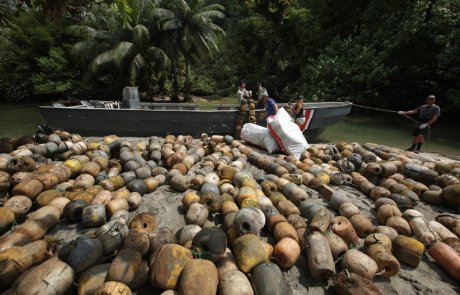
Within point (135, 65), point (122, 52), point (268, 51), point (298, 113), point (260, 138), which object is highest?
point (268, 51)

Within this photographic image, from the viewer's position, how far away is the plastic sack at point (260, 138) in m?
6.77

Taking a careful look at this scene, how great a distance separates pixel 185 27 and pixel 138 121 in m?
12.8

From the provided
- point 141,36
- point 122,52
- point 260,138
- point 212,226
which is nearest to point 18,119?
point 122,52

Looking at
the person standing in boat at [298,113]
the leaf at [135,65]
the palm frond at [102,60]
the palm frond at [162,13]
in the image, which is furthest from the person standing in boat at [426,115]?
Result: the palm frond at [102,60]

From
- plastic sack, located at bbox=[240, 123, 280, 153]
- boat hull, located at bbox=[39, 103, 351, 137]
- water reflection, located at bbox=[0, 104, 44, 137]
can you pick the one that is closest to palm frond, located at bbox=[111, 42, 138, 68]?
water reflection, located at bbox=[0, 104, 44, 137]

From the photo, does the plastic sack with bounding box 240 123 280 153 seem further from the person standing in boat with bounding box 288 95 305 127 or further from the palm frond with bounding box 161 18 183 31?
the palm frond with bounding box 161 18 183 31

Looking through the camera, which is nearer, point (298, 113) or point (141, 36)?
point (298, 113)

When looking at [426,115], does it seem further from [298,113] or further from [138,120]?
[138,120]

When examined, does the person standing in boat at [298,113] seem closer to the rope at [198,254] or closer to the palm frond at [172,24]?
the rope at [198,254]

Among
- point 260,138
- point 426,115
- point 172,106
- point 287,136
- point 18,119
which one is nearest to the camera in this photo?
point 287,136

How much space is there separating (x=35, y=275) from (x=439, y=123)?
60.5 feet

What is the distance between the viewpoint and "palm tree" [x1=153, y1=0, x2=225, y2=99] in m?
18.4

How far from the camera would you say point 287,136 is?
6.37 metres

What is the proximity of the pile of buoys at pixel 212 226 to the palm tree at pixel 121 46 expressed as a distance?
581 inches
